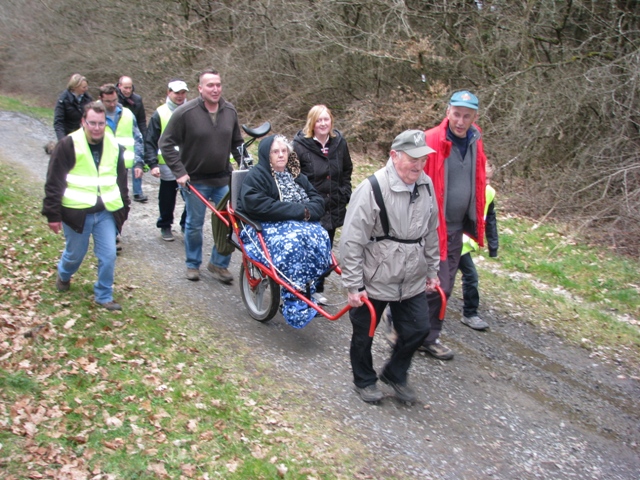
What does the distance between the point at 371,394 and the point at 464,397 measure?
82 cm

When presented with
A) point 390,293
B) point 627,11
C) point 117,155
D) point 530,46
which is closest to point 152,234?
point 117,155

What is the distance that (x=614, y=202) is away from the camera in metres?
10.0

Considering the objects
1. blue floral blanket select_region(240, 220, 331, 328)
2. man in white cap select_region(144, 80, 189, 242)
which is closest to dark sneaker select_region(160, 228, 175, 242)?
man in white cap select_region(144, 80, 189, 242)

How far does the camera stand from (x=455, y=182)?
214 inches

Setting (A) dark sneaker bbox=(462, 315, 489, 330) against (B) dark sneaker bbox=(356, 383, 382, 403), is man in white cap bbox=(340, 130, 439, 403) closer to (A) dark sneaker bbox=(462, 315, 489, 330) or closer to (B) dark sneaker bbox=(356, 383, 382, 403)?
(B) dark sneaker bbox=(356, 383, 382, 403)

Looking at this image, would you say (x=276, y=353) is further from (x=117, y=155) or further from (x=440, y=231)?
(x=117, y=155)

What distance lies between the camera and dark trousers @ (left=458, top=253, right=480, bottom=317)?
641 cm

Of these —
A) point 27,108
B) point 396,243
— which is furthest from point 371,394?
point 27,108

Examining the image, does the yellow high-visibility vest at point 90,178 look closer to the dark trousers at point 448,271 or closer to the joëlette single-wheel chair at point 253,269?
the joëlette single-wheel chair at point 253,269

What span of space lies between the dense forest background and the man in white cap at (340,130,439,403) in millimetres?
5958

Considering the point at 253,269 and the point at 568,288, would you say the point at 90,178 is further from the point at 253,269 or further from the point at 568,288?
the point at 568,288

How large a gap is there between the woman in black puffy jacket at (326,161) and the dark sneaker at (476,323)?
5.52 feet

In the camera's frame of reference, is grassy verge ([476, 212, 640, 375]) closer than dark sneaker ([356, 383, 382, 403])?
No

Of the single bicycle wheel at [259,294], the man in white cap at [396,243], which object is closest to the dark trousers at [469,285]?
the man in white cap at [396,243]
